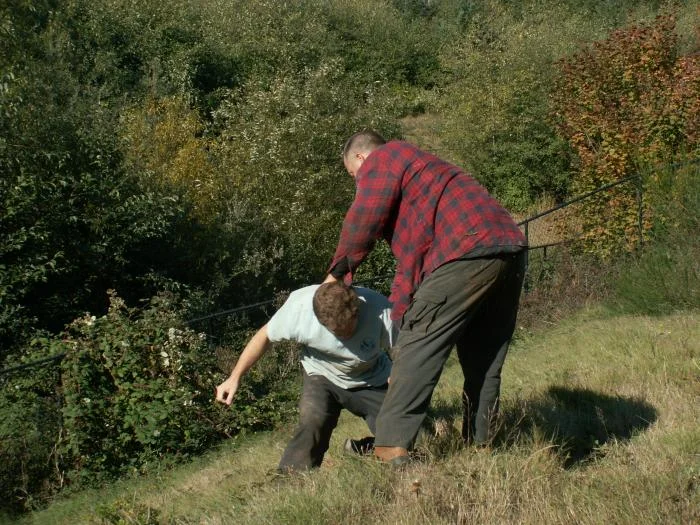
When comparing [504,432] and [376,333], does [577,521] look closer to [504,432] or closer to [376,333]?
[504,432]

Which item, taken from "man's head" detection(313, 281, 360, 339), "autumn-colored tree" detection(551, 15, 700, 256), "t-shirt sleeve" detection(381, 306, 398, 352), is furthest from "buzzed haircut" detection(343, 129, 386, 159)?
"autumn-colored tree" detection(551, 15, 700, 256)

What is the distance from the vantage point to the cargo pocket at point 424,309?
4246 millimetres

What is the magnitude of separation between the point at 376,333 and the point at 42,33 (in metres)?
18.1

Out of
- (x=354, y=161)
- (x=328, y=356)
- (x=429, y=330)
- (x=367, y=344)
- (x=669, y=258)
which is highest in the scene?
(x=354, y=161)

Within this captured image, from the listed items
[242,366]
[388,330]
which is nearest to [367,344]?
[388,330]

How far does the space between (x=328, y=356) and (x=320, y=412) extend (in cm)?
35

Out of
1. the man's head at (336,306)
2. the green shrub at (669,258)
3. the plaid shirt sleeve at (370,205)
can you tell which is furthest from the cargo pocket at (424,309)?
the green shrub at (669,258)

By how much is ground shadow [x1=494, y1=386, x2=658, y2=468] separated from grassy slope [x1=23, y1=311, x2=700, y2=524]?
0.01 m

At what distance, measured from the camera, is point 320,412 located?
17.4 feet

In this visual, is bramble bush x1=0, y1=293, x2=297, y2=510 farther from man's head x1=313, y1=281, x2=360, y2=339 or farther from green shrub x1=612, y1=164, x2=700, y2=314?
green shrub x1=612, y1=164, x2=700, y2=314

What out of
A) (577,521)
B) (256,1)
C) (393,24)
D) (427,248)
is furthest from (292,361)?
(393,24)

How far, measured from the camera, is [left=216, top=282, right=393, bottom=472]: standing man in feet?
15.9

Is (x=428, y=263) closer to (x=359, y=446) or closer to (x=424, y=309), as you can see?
(x=424, y=309)

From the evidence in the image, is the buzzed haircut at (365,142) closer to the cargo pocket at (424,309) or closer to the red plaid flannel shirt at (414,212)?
the red plaid flannel shirt at (414,212)
